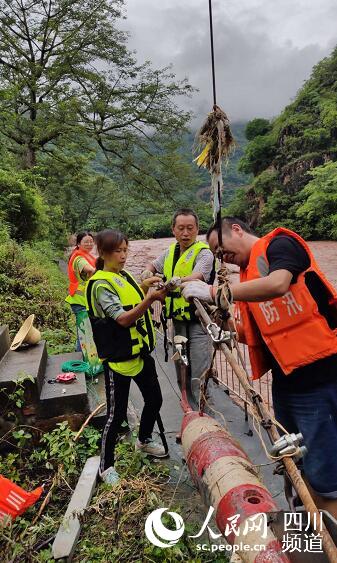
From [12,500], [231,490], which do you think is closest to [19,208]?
[12,500]

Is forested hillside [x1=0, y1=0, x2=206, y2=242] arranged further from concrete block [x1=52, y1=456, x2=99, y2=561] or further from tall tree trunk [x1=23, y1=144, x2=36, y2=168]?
concrete block [x1=52, y1=456, x2=99, y2=561]

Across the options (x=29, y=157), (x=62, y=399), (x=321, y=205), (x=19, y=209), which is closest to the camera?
(x=62, y=399)

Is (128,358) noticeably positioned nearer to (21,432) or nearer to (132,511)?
(132,511)

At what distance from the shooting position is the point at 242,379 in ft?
5.53

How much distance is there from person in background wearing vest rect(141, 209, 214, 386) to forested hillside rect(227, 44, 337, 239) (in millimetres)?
20668

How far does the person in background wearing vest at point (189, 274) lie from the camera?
133 inches

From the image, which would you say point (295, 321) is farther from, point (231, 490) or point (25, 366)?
point (25, 366)

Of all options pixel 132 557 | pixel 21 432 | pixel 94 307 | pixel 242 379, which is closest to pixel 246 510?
pixel 242 379

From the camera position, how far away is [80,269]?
14.9ft

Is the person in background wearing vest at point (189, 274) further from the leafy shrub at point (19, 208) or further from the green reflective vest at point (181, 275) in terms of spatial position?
the leafy shrub at point (19, 208)

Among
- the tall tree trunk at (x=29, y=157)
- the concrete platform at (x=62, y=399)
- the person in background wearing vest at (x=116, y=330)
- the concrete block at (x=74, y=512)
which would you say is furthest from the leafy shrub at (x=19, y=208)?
the concrete block at (x=74, y=512)

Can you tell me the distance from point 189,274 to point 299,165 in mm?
26035

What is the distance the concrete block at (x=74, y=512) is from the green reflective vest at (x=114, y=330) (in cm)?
90

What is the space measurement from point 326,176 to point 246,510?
74.7ft
